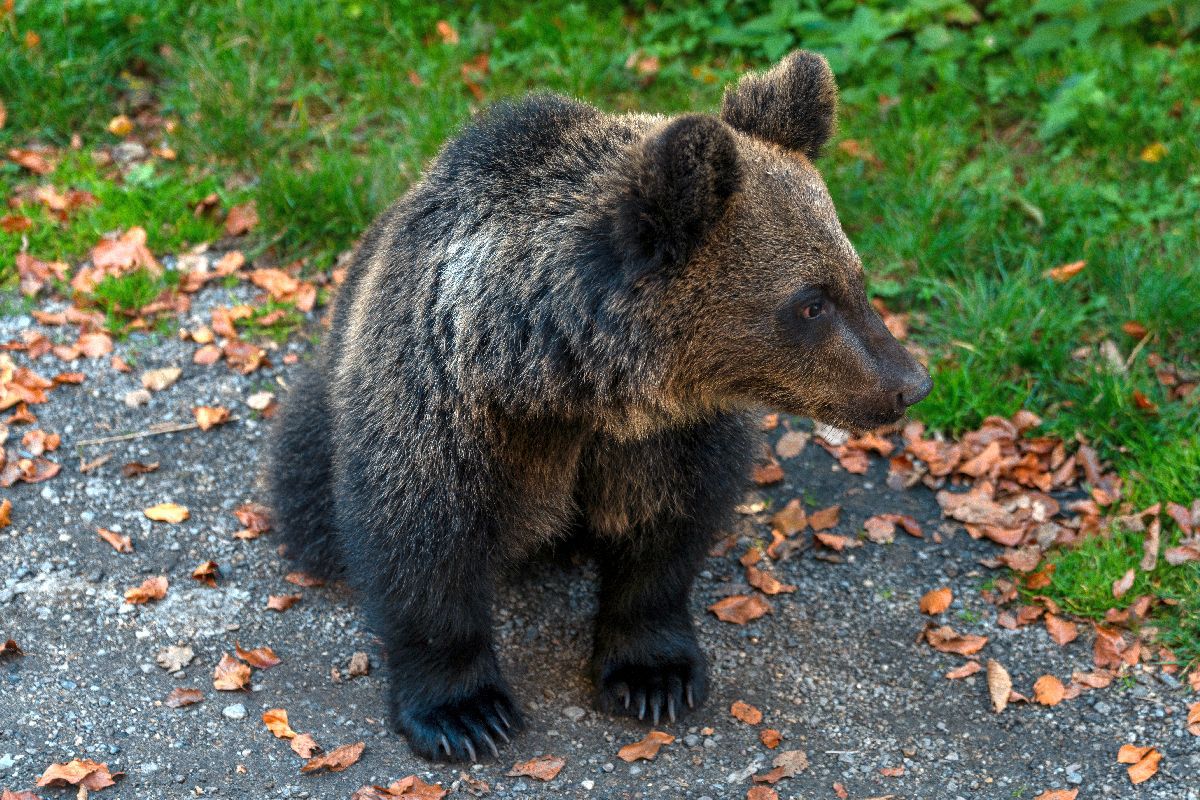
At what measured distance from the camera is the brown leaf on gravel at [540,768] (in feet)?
14.9

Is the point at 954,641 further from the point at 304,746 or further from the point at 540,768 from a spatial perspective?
the point at 304,746

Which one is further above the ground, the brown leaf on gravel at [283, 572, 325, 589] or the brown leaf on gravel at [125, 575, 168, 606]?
the brown leaf on gravel at [125, 575, 168, 606]

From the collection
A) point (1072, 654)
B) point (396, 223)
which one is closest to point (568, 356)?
point (396, 223)

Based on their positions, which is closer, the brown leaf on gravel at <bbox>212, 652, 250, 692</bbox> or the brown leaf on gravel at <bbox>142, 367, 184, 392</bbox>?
the brown leaf on gravel at <bbox>212, 652, 250, 692</bbox>

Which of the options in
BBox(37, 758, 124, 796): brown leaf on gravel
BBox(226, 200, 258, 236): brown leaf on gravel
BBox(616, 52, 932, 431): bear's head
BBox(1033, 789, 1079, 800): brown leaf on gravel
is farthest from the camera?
BBox(226, 200, 258, 236): brown leaf on gravel

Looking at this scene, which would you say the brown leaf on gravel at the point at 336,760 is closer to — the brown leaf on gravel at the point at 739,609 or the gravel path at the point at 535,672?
the gravel path at the point at 535,672

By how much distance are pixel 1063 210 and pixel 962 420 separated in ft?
4.81

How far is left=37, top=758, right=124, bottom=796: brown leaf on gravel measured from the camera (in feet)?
14.2

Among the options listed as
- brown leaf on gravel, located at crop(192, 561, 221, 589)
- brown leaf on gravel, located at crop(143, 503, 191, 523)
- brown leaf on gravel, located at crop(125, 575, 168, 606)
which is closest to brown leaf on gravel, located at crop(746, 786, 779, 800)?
brown leaf on gravel, located at crop(192, 561, 221, 589)

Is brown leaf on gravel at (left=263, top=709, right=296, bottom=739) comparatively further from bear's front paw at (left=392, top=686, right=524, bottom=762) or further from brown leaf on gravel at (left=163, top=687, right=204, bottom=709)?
bear's front paw at (left=392, top=686, right=524, bottom=762)

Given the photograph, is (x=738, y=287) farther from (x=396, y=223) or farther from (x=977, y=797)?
(x=977, y=797)

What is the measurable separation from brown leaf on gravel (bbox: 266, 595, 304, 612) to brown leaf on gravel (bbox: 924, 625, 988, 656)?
2.47 meters

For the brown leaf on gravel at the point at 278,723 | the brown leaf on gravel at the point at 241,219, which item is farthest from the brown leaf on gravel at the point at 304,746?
the brown leaf on gravel at the point at 241,219

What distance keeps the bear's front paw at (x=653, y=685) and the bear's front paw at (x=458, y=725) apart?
1.22 ft
